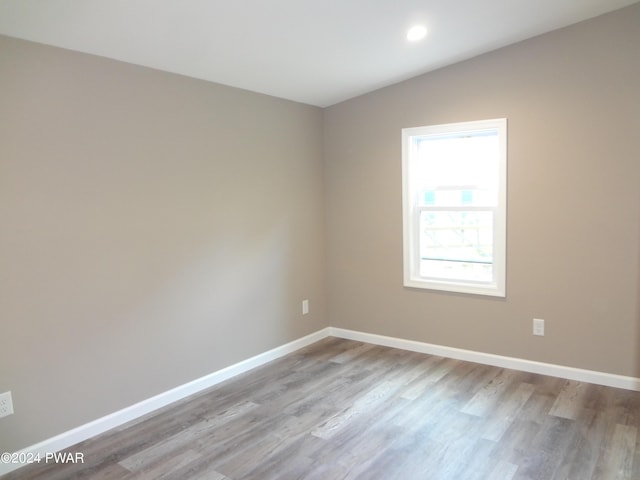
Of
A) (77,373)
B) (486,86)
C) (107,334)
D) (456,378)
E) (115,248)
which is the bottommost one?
(456,378)

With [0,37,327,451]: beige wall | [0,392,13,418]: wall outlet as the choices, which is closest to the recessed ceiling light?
[0,37,327,451]: beige wall

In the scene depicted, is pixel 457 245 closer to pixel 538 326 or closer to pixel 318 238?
pixel 538 326

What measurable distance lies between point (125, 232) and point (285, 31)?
1.63 metres

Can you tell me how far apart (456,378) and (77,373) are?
2.68 metres

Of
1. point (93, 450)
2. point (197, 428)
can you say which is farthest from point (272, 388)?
point (93, 450)

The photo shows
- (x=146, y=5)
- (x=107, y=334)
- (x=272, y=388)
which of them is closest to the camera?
(x=146, y=5)

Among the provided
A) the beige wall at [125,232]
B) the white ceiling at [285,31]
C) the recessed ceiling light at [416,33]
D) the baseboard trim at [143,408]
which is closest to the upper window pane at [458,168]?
the white ceiling at [285,31]

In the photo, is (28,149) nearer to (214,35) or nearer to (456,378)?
(214,35)

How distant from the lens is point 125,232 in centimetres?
286

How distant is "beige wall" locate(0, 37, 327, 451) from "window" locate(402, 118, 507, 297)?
3.85ft

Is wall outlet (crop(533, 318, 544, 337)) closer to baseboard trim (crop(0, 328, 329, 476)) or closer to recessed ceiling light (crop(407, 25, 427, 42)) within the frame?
baseboard trim (crop(0, 328, 329, 476))

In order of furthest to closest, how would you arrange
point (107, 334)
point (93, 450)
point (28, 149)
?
point (107, 334) < point (93, 450) < point (28, 149)

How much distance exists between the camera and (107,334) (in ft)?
9.14

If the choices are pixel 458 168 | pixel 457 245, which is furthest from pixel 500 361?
pixel 458 168
